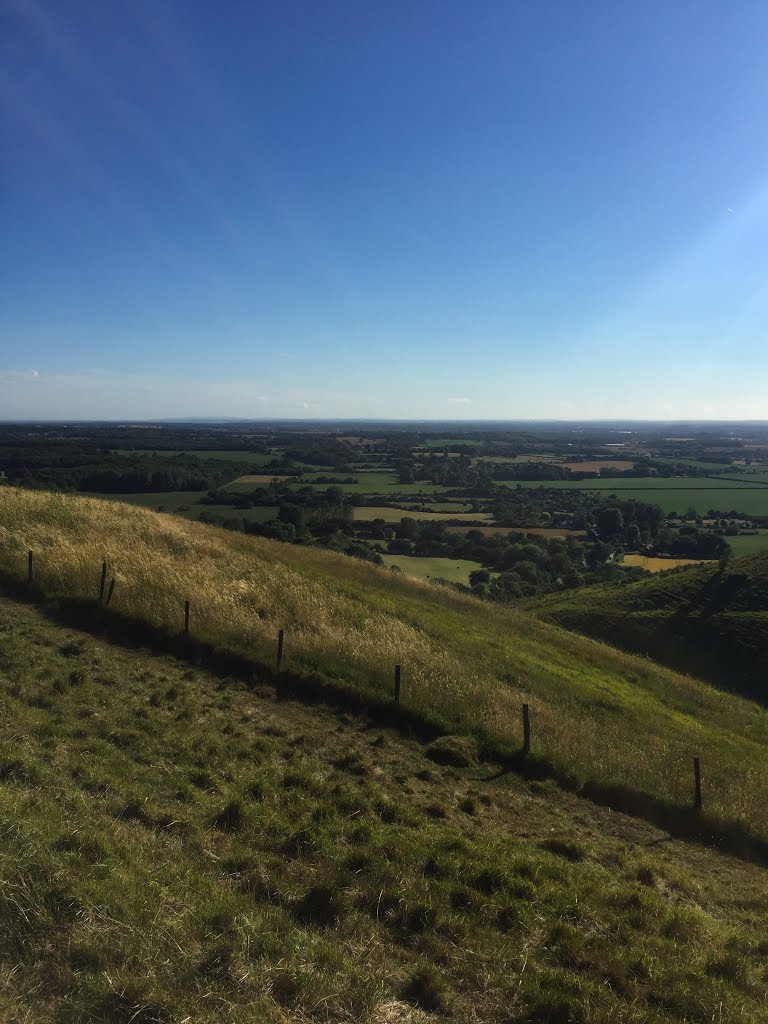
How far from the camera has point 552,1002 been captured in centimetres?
418

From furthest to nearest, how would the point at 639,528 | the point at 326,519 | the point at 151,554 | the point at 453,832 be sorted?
the point at 639,528 < the point at 326,519 < the point at 151,554 < the point at 453,832

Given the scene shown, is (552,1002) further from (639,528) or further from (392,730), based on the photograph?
(639,528)

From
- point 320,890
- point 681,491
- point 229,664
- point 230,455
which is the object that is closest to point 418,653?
point 229,664

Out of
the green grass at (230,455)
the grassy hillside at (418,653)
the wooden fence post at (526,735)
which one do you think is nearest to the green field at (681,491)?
the green grass at (230,455)

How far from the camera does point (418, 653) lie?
14.0 metres

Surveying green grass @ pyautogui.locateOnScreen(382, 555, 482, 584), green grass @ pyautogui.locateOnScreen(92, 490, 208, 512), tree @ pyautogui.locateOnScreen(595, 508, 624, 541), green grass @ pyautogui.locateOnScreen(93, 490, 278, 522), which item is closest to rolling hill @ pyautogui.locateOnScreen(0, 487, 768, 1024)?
green grass @ pyautogui.locateOnScreen(382, 555, 482, 584)

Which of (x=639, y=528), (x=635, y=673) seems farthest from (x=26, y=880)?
(x=639, y=528)

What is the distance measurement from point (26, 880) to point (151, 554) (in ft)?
46.1

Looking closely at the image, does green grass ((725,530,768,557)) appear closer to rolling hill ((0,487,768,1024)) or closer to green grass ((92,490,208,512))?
rolling hill ((0,487,768,1024))

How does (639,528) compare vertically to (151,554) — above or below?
below

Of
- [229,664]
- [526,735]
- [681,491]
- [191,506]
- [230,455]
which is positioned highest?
[230,455]

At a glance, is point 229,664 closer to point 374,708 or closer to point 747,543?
point 374,708

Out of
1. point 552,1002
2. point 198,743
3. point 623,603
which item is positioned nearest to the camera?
point 552,1002

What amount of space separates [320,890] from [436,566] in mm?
46937
